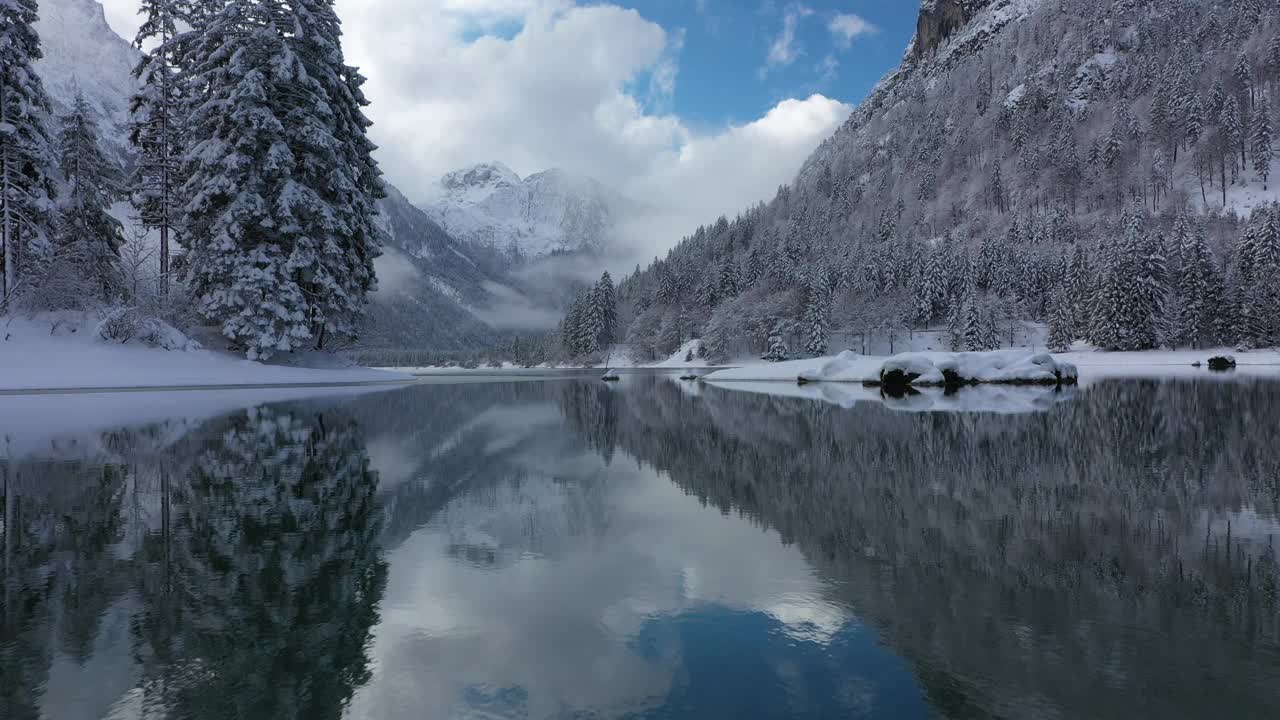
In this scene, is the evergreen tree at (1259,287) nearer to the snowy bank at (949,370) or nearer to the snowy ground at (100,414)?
the snowy bank at (949,370)

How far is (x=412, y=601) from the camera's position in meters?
4.88

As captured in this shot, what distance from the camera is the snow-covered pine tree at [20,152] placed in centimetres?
3061

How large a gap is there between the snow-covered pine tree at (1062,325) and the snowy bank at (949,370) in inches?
2329

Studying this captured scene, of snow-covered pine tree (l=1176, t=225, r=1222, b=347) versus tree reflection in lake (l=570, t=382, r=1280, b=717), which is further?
snow-covered pine tree (l=1176, t=225, r=1222, b=347)

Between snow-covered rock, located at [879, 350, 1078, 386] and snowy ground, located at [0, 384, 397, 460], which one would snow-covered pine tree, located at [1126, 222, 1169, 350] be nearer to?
snow-covered rock, located at [879, 350, 1078, 386]

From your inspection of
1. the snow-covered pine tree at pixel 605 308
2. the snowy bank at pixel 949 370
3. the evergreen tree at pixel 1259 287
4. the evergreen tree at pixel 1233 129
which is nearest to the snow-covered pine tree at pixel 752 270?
the snow-covered pine tree at pixel 605 308

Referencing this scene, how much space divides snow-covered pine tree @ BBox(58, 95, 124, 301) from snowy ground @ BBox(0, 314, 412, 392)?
3819 millimetres

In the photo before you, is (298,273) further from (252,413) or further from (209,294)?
(252,413)

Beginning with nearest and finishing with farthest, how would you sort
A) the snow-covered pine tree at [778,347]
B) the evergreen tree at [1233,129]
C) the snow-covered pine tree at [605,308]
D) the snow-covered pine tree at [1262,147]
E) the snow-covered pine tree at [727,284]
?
the snow-covered pine tree at [778,347] → the snow-covered pine tree at [727,284] → the snow-covered pine tree at [1262,147] → the snow-covered pine tree at [605,308] → the evergreen tree at [1233,129]

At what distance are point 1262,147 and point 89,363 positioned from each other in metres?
179

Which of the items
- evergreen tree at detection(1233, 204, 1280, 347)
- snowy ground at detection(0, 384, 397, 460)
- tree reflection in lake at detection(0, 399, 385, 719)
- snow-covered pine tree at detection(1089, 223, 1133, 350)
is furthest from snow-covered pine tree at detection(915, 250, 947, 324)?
tree reflection in lake at detection(0, 399, 385, 719)

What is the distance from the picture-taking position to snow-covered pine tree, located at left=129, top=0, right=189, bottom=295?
121ft

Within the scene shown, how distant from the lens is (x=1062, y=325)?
296ft

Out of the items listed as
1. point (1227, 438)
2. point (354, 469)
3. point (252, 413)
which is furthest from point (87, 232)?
point (1227, 438)
